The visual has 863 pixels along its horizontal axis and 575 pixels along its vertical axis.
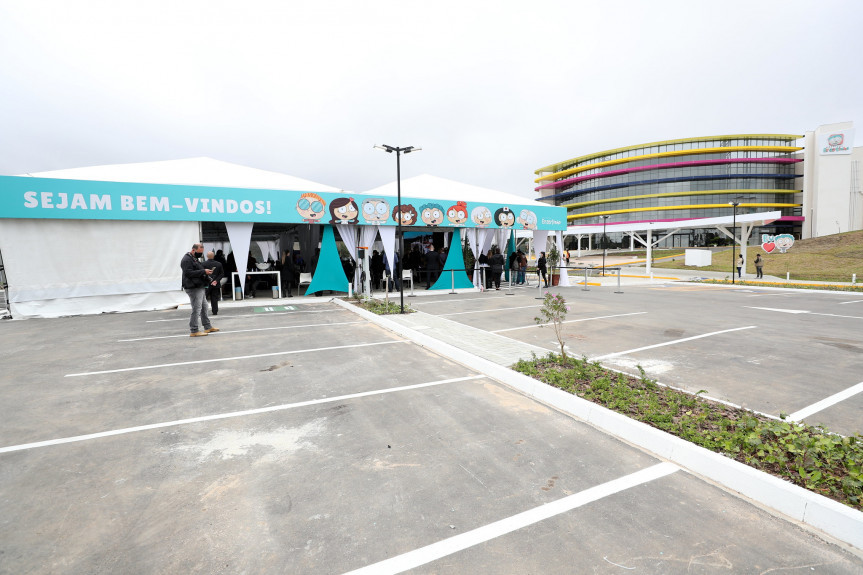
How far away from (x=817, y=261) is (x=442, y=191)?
108ft

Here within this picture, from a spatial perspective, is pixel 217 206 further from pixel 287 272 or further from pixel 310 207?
pixel 287 272

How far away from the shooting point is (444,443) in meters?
3.79

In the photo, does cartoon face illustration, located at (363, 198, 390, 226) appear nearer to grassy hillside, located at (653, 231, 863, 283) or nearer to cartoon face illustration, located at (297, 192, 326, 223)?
cartoon face illustration, located at (297, 192, 326, 223)

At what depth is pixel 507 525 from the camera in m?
2.62

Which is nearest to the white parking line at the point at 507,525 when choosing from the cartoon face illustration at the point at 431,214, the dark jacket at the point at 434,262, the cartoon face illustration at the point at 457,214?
the cartoon face illustration at the point at 431,214

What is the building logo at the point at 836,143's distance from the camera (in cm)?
6203

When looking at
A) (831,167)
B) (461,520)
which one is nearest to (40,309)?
(461,520)

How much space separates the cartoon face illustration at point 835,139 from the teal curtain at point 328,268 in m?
84.7

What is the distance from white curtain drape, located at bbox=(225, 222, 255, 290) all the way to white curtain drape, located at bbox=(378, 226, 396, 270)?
16.9 ft

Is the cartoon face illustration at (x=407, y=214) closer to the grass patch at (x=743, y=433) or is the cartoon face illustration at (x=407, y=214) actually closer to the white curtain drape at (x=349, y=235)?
the white curtain drape at (x=349, y=235)

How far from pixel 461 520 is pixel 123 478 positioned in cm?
275

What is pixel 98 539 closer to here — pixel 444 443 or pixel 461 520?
pixel 461 520

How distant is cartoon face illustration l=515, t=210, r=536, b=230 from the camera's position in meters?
20.3

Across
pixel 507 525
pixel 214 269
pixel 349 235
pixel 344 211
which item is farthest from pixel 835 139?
pixel 507 525
